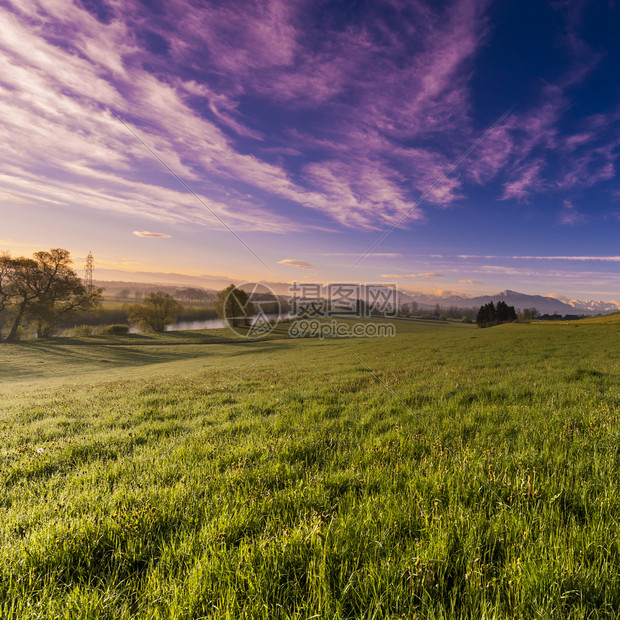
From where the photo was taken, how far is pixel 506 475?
3393 millimetres

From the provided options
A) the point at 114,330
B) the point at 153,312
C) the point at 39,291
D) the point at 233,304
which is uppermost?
the point at 39,291

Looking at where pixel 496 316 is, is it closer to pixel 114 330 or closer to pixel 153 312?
pixel 153 312

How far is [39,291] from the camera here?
2063 inches

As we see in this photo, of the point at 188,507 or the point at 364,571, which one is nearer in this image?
the point at 364,571

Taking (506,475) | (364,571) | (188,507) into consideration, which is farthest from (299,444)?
(506,475)

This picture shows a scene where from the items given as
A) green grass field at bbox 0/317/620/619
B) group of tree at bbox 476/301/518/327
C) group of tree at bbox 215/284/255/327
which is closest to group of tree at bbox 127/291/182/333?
group of tree at bbox 215/284/255/327

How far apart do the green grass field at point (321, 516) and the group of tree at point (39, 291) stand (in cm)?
6439

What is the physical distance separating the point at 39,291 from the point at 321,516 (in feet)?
239

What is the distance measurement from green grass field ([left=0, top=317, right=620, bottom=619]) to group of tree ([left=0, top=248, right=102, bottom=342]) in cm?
6439

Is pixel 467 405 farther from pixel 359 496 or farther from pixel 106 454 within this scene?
pixel 106 454

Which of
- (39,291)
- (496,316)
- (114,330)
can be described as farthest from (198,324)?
(496,316)

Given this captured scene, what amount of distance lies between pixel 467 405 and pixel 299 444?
4742 mm

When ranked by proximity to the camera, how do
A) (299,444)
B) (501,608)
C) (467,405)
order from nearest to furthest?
(501,608) → (299,444) → (467,405)

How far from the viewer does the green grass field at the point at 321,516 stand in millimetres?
1935
